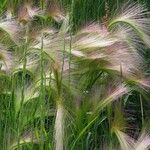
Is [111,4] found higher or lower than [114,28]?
higher

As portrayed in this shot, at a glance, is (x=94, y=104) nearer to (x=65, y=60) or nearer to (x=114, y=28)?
(x=65, y=60)

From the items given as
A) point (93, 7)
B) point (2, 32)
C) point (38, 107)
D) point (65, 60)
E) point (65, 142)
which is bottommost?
point (65, 142)

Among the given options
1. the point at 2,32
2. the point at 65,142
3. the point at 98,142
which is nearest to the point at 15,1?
the point at 2,32

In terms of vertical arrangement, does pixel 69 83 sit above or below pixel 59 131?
above

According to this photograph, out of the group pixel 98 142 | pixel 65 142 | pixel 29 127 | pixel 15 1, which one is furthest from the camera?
pixel 15 1

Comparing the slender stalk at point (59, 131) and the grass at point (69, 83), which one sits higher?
the grass at point (69, 83)

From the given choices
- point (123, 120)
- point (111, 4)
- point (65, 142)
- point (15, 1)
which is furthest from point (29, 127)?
point (111, 4)

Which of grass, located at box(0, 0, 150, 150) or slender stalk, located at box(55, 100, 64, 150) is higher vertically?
grass, located at box(0, 0, 150, 150)

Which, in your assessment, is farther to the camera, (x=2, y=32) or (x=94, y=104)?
(x=2, y=32)

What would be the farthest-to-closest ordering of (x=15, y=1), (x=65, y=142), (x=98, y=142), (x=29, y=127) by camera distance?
(x=15, y=1) → (x=98, y=142) → (x=29, y=127) → (x=65, y=142)

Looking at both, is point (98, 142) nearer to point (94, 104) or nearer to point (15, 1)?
point (94, 104)
